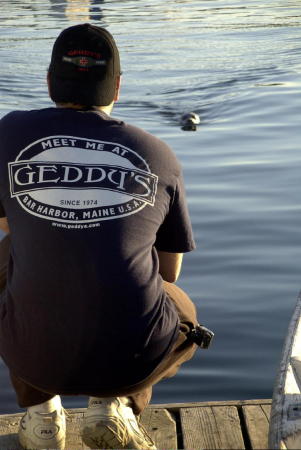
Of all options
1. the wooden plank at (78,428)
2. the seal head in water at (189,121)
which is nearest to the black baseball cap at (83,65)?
the wooden plank at (78,428)

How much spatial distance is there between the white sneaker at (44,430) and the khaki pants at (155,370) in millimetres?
88

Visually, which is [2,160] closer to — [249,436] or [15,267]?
[15,267]

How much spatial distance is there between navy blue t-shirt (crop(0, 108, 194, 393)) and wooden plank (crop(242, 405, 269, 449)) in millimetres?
798

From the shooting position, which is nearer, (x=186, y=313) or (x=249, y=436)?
(x=186, y=313)

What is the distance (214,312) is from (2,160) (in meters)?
3.22

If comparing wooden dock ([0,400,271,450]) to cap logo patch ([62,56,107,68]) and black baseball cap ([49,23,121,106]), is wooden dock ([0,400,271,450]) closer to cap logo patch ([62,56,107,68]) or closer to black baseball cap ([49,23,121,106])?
black baseball cap ([49,23,121,106])

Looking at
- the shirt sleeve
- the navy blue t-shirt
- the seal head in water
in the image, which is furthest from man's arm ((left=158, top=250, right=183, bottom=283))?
the seal head in water

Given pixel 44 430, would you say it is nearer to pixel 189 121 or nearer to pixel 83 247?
pixel 83 247

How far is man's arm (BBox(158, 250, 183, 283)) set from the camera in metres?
3.98

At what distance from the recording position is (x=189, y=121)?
45.8 feet

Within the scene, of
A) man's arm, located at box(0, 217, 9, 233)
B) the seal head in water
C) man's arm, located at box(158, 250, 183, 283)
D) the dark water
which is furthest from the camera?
the seal head in water

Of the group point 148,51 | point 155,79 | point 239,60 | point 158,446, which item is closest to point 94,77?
point 158,446

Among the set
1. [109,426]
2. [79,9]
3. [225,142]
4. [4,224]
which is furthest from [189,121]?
[79,9]

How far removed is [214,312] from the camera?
6.51m
